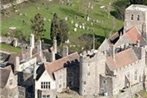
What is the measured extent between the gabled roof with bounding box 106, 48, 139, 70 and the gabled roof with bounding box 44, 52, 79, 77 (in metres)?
4.27

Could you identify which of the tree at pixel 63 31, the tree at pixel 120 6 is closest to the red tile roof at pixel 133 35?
the tree at pixel 63 31

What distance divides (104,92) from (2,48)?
23345mm

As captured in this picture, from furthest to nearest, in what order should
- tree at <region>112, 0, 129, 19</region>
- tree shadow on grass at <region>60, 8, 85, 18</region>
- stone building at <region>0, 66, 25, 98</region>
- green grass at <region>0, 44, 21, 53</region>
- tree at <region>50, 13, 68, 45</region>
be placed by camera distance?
tree at <region>112, 0, 129, 19</region>, tree shadow on grass at <region>60, 8, 85, 18</region>, tree at <region>50, 13, 68, 45</region>, green grass at <region>0, 44, 21, 53</region>, stone building at <region>0, 66, 25, 98</region>

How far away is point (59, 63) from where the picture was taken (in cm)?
11300

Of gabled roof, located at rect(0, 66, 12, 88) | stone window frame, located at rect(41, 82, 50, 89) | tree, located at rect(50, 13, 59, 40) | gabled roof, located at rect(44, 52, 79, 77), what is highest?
tree, located at rect(50, 13, 59, 40)

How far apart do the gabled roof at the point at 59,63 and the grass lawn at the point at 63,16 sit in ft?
67.2

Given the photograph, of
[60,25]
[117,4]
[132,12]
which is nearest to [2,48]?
[60,25]

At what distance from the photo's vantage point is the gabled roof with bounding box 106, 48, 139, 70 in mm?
114812

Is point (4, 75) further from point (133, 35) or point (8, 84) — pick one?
point (133, 35)

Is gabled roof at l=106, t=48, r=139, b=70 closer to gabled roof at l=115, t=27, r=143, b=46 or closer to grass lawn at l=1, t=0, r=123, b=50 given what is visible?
gabled roof at l=115, t=27, r=143, b=46

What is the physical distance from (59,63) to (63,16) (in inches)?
1541

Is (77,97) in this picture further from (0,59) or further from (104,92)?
(0,59)

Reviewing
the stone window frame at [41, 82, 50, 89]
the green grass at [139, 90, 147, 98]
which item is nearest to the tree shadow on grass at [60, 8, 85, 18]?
the green grass at [139, 90, 147, 98]

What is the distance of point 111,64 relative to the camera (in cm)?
11462
